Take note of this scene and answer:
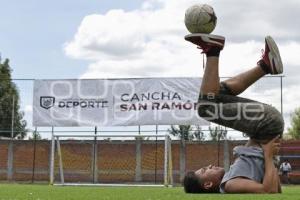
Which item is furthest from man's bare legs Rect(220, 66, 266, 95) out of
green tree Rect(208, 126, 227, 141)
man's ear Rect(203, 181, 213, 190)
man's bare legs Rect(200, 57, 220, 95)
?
green tree Rect(208, 126, 227, 141)

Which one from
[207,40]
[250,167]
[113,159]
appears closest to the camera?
[207,40]

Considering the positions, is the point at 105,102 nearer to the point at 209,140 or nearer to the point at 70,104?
the point at 70,104

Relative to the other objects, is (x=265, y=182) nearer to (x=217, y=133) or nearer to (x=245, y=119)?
(x=245, y=119)

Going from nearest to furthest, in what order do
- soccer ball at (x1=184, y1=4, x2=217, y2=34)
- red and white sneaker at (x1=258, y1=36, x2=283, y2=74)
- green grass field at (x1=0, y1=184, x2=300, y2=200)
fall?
green grass field at (x1=0, y1=184, x2=300, y2=200), soccer ball at (x1=184, y1=4, x2=217, y2=34), red and white sneaker at (x1=258, y1=36, x2=283, y2=74)

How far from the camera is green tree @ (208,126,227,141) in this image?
22.0 meters

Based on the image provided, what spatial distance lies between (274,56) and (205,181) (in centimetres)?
154

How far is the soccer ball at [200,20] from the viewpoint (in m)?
5.82

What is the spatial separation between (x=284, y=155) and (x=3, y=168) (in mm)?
12971

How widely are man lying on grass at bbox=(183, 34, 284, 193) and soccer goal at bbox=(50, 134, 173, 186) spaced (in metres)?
18.3

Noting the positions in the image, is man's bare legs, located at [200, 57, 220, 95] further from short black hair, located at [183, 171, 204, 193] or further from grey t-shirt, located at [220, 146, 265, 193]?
short black hair, located at [183, 171, 204, 193]

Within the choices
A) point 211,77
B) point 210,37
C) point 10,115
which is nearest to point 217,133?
point 10,115

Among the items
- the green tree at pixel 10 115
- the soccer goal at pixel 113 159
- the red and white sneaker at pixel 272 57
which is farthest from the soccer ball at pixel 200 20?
the soccer goal at pixel 113 159

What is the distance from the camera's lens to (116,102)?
21.4m

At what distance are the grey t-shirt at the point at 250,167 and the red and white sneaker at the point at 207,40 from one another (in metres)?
1.16
